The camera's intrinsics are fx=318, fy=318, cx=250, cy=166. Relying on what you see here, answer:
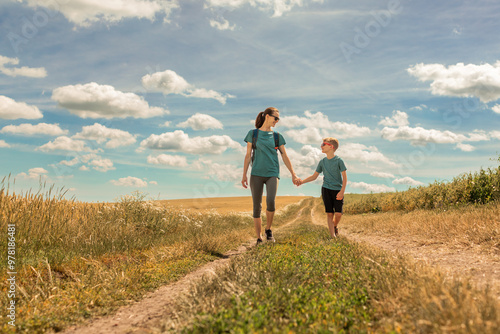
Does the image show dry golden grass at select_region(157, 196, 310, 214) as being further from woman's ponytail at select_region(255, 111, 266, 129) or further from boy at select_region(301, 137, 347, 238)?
boy at select_region(301, 137, 347, 238)

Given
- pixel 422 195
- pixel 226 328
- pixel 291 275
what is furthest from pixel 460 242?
pixel 422 195

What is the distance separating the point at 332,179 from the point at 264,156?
198 cm

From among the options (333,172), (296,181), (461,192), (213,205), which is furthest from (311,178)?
(213,205)

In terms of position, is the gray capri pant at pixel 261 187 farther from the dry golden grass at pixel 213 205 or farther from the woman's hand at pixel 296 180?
the dry golden grass at pixel 213 205

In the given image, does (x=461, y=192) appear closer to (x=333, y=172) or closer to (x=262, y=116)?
(x=333, y=172)

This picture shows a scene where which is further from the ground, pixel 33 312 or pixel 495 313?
pixel 495 313

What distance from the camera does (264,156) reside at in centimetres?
783

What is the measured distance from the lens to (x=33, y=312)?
363cm

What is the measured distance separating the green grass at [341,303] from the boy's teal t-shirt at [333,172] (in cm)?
432

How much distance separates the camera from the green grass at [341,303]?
2322mm

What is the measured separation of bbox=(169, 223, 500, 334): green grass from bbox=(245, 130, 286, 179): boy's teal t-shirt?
3.94 metres

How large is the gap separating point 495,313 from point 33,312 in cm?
446

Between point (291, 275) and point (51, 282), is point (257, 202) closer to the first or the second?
point (291, 275)

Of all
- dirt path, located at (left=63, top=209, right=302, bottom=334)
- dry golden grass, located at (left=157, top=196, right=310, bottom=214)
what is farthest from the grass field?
dry golden grass, located at (left=157, top=196, right=310, bottom=214)
